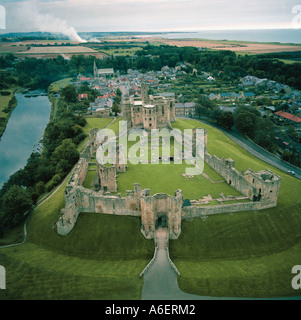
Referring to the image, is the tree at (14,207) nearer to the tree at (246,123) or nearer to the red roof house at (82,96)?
the tree at (246,123)

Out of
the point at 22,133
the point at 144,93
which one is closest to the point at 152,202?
the point at 144,93

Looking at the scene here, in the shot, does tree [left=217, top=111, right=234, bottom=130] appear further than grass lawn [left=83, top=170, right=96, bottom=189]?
Yes

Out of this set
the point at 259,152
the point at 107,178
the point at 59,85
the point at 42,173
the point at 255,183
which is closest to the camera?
the point at 255,183

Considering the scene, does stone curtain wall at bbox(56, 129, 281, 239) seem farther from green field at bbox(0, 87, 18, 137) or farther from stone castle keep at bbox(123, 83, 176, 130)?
green field at bbox(0, 87, 18, 137)

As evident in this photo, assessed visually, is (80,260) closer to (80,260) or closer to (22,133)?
(80,260)

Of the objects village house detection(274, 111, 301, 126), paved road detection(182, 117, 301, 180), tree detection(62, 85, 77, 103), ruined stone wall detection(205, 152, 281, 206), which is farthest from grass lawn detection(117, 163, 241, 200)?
tree detection(62, 85, 77, 103)

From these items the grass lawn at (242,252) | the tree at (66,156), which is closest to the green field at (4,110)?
the tree at (66,156)
